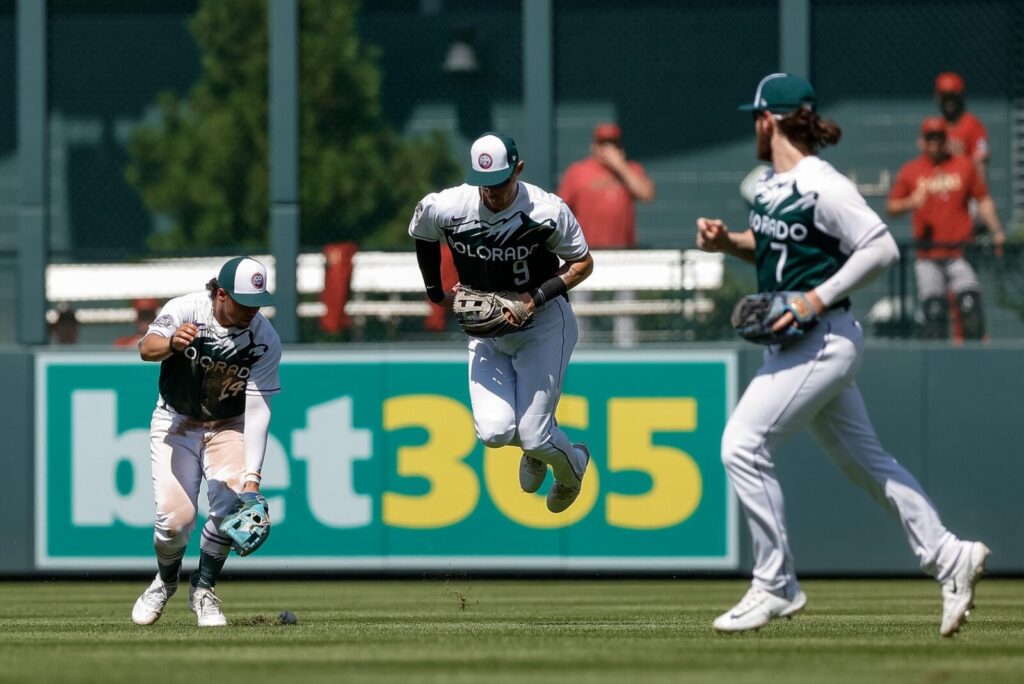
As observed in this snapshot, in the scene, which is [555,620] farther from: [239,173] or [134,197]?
[239,173]

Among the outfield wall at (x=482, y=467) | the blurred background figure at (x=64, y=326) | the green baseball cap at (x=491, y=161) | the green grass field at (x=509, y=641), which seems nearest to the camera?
the green grass field at (x=509, y=641)

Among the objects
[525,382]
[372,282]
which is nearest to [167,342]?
[525,382]

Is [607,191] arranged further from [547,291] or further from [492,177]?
[492,177]

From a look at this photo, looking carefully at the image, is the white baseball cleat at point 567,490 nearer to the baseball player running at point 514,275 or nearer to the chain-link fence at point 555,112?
the baseball player running at point 514,275

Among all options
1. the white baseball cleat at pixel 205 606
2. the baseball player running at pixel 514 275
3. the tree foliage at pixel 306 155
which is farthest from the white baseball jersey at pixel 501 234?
the tree foliage at pixel 306 155

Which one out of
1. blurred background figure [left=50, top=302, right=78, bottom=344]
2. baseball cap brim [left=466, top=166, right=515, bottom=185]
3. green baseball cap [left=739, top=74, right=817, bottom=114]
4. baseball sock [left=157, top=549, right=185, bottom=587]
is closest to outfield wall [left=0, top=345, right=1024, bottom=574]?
blurred background figure [left=50, top=302, right=78, bottom=344]

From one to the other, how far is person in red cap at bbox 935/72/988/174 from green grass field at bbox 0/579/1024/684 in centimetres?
373

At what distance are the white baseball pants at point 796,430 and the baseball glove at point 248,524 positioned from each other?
2.40 m

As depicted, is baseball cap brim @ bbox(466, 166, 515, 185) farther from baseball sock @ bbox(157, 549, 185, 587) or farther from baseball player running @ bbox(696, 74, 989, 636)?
baseball sock @ bbox(157, 549, 185, 587)

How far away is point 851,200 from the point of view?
7.18 metres

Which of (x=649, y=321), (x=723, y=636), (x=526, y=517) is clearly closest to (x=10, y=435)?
(x=526, y=517)

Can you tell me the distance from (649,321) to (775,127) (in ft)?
20.4

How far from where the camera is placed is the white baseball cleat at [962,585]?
7.19 metres

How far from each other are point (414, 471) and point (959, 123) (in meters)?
5.06
